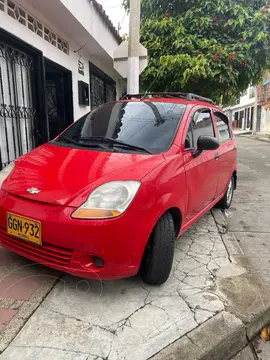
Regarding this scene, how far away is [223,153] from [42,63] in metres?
3.21

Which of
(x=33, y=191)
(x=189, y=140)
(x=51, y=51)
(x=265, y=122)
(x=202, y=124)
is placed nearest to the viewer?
(x=33, y=191)

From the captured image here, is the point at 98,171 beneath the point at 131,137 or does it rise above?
beneath

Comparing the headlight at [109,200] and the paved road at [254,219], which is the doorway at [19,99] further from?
the paved road at [254,219]

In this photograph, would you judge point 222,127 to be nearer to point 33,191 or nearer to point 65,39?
point 33,191

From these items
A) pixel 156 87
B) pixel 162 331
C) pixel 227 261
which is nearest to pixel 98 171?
pixel 162 331

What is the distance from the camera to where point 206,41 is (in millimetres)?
6969

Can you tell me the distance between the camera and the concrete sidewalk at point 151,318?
1.81 m

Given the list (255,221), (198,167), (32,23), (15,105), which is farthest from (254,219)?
(32,23)

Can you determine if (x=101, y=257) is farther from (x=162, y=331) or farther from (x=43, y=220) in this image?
(x=162, y=331)

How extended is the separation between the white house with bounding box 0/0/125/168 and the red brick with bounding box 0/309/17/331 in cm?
259

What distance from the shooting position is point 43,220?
2068 mm

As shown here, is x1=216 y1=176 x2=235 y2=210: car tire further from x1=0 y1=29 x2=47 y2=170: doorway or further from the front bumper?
x1=0 y1=29 x2=47 y2=170: doorway

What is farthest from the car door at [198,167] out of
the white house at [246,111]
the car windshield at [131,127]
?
the white house at [246,111]

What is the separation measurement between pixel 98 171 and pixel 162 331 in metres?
1.20
